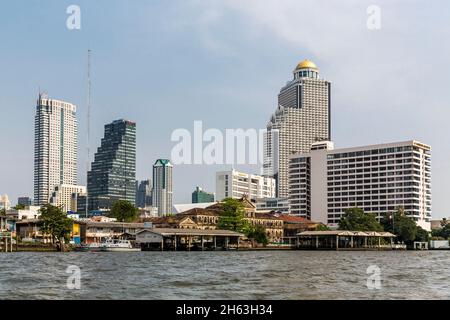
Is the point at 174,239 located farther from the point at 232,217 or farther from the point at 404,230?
the point at 404,230

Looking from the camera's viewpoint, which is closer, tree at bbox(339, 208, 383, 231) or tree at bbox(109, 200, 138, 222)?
tree at bbox(109, 200, 138, 222)

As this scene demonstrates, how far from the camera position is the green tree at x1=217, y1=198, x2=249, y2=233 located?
160 meters

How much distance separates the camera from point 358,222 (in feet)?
625

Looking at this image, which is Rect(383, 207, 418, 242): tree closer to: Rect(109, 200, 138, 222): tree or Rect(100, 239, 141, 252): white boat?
Rect(109, 200, 138, 222): tree

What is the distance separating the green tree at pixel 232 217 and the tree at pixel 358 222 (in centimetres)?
4048

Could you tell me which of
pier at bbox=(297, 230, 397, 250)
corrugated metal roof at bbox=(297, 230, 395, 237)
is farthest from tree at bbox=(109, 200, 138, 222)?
corrugated metal roof at bbox=(297, 230, 395, 237)

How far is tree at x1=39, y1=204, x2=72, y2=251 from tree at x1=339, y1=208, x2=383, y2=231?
9050 centimetres

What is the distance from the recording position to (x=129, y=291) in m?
34.9

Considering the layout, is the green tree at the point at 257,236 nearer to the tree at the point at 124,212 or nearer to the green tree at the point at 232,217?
the green tree at the point at 232,217

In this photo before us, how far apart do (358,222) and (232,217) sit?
1870 inches

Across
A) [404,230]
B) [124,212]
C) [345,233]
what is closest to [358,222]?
[404,230]

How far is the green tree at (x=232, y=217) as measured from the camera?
160 m
